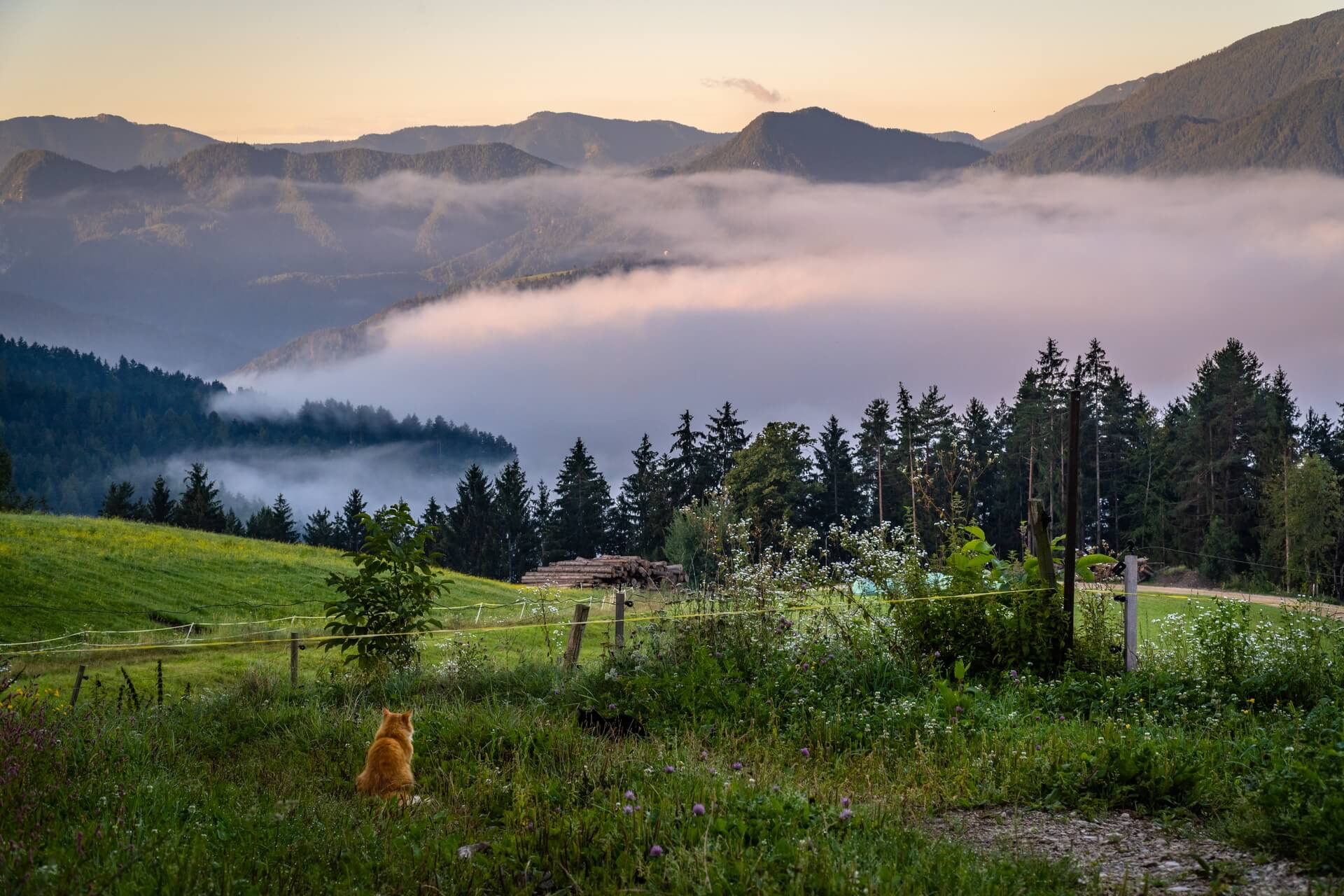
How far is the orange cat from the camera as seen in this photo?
6914 mm

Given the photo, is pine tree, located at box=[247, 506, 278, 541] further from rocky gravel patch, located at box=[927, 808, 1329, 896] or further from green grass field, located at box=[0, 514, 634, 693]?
rocky gravel patch, located at box=[927, 808, 1329, 896]

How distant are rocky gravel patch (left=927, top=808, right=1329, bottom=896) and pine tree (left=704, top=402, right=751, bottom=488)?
83573mm

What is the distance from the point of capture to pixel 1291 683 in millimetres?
9078

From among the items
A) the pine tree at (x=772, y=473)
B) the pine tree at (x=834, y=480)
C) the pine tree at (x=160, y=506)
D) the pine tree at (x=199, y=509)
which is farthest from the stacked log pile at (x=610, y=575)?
the pine tree at (x=160, y=506)

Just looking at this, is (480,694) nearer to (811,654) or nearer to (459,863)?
(811,654)

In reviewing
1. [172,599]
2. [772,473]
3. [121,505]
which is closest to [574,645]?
[172,599]

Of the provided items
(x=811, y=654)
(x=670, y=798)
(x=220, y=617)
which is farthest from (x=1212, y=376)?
(x=670, y=798)

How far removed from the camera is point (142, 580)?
32.9 meters

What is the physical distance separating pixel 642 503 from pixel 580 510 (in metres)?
5.71

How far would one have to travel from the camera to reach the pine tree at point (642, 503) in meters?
87.8

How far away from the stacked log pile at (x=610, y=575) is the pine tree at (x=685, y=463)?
35004 mm

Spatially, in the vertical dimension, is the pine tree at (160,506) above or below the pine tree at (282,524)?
above

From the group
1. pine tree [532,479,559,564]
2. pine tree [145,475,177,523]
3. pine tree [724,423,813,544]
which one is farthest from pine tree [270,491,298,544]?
pine tree [724,423,813,544]

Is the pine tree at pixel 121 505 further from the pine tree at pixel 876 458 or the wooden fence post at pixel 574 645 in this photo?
the wooden fence post at pixel 574 645
